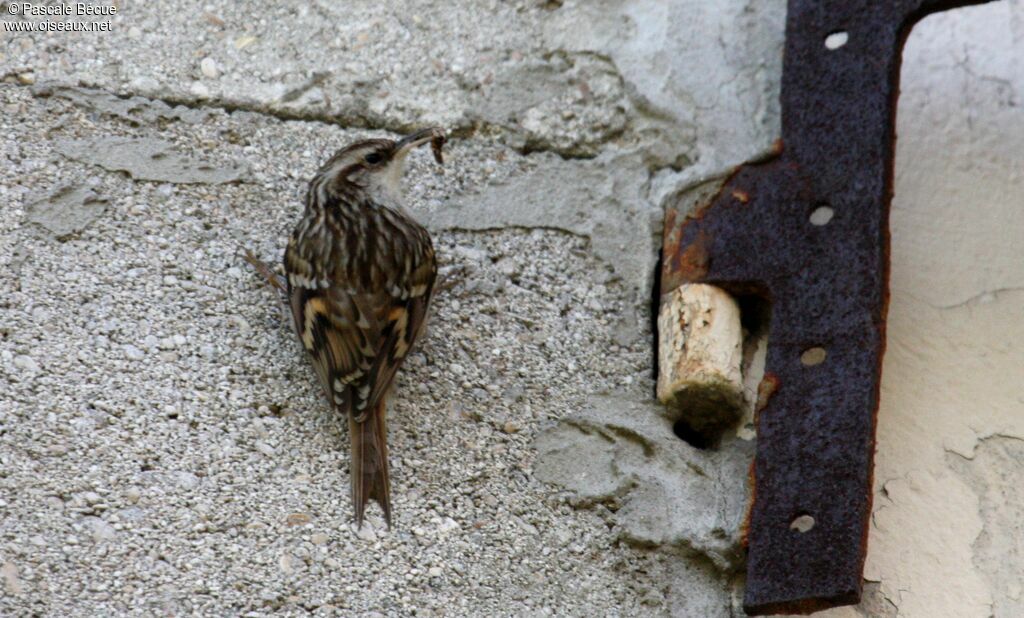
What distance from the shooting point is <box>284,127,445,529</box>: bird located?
2.18 m

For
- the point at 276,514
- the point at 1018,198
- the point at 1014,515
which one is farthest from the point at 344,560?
the point at 1018,198

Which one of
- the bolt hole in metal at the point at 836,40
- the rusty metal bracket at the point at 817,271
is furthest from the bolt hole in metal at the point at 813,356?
the bolt hole in metal at the point at 836,40

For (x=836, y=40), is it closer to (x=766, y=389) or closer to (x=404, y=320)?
(x=766, y=389)

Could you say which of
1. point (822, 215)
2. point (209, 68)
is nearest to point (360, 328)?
point (209, 68)

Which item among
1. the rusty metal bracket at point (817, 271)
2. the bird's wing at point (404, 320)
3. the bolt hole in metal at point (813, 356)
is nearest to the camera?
the rusty metal bracket at point (817, 271)

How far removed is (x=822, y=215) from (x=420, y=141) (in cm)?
72

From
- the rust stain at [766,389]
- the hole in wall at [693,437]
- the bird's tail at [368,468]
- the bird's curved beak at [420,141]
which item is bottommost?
the hole in wall at [693,437]

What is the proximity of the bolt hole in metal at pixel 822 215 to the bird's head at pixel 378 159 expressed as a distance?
2.22 feet

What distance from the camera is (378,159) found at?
2500 mm

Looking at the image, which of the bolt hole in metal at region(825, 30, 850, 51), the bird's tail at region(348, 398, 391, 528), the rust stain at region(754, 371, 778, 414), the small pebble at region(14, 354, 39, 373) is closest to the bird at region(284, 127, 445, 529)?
the bird's tail at region(348, 398, 391, 528)

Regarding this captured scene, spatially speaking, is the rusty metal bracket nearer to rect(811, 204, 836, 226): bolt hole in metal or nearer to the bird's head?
rect(811, 204, 836, 226): bolt hole in metal

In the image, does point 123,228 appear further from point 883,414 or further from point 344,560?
point 883,414

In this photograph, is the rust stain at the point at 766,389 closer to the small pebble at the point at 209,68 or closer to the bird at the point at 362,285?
the bird at the point at 362,285

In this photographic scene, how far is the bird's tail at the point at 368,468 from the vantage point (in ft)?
6.98
